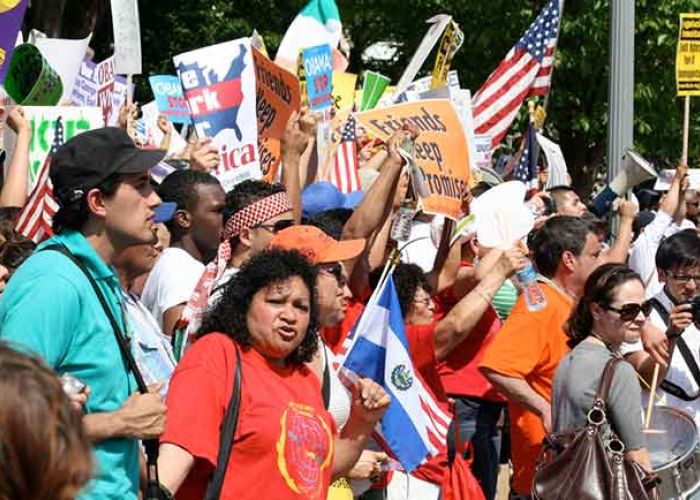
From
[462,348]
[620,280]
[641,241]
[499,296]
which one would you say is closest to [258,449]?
[620,280]

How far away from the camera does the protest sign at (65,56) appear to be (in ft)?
30.5

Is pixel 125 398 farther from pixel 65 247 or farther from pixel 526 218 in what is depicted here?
pixel 526 218

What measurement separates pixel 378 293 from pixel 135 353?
1.39 metres

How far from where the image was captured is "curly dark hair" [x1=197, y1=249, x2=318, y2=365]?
186 inches

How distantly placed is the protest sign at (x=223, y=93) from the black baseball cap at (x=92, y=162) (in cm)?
341

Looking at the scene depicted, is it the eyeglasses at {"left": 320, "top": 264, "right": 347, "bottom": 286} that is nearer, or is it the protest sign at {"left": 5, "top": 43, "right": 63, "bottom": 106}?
the eyeglasses at {"left": 320, "top": 264, "right": 347, "bottom": 286}

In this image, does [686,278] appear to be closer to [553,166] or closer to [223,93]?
[223,93]

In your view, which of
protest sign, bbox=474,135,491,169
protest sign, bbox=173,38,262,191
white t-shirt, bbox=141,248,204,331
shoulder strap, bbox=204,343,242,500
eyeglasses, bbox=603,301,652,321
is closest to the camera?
shoulder strap, bbox=204,343,242,500

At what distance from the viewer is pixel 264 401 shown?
4523mm

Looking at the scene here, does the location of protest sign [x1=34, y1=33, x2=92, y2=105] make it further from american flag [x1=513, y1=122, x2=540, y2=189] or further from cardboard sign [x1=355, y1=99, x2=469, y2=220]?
american flag [x1=513, y1=122, x2=540, y2=189]

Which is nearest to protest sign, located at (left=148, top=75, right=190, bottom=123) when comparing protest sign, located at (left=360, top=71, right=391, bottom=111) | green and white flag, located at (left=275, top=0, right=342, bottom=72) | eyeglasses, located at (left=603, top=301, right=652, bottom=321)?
green and white flag, located at (left=275, top=0, right=342, bottom=72)

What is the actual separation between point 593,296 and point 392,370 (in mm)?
1074

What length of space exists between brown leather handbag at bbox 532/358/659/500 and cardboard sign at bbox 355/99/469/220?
1.81 meters

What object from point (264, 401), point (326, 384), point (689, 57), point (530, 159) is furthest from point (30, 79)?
point (689, 57)
